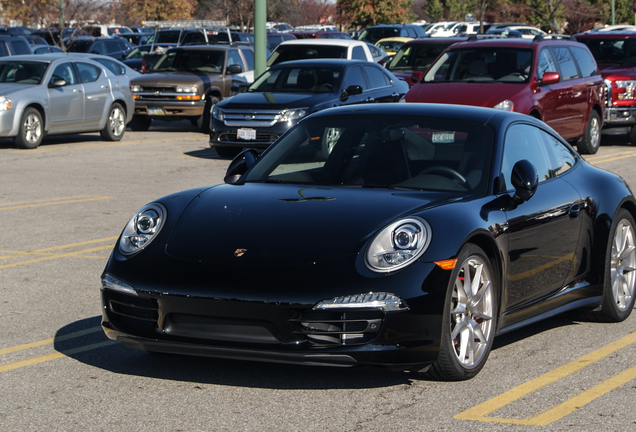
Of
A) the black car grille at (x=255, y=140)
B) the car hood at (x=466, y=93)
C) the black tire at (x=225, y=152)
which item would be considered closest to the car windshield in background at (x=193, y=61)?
the black tire at (x=225, y=152)

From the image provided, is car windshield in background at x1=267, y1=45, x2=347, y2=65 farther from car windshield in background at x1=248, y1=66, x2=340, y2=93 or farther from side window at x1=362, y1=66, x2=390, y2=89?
car windshield in background at x1=248, y1=66, x2=340, y2=93

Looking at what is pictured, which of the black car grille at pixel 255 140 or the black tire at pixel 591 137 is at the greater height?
the black car grille at pixel 255 140

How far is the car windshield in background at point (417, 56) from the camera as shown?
74.3ft

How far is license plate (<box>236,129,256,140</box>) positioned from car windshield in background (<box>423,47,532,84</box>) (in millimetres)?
2909

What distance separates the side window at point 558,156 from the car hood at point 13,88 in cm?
1335

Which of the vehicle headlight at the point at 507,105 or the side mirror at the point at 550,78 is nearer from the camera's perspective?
the vehicle headlight at the point at 507,105

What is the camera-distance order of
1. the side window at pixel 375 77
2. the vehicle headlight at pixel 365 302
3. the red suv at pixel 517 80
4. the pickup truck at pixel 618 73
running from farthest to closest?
the pickup truck at pixel 618 73, the side window at pixel 375 77, the red suv at pixel 517 80, the vehicle headlight at pixel 365 302

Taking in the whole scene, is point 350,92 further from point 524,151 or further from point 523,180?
point 523,180

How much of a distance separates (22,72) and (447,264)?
15.7m

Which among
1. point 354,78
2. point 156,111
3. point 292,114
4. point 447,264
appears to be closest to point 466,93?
point 292,114

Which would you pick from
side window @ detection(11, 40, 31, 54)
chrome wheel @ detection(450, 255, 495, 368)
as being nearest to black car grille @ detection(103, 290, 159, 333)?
chrome wheel @ detection(450, 255, 495, 368)

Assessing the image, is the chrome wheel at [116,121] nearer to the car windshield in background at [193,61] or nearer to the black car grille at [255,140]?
the car windshield in background at [193,61]

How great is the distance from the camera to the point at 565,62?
16.8 m

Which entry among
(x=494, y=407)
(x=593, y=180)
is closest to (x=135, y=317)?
(x=494, y=407)
